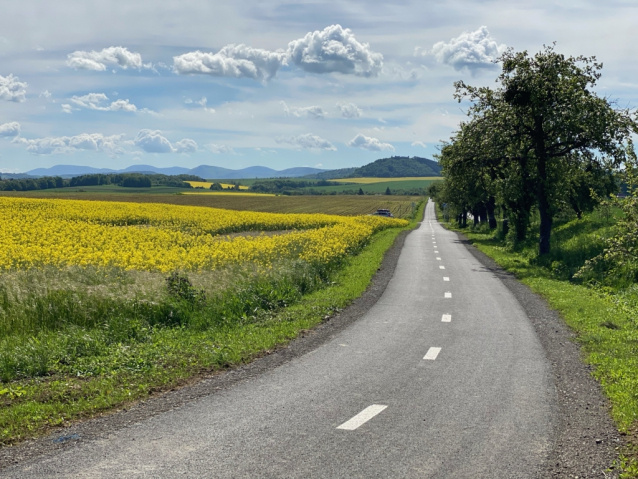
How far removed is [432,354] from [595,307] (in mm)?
7635

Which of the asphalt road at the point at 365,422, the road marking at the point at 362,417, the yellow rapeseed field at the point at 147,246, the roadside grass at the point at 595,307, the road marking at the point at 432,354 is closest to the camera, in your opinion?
the asphalt road at the point at 365,422

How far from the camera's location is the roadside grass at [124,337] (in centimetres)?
827

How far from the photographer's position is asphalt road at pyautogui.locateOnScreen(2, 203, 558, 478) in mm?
6043

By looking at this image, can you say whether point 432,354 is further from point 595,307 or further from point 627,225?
point 595,307

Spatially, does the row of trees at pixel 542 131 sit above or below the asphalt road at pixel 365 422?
above

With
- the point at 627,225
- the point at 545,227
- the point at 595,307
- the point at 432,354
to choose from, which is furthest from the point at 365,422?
the point at 545,227

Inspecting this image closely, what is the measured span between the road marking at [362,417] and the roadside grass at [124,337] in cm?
320

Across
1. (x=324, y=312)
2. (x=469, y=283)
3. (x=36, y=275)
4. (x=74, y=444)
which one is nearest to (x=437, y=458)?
(x=74, y=444)

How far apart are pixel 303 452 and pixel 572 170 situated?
3177 cm

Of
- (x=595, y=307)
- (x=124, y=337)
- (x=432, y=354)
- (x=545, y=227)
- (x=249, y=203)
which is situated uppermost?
(x=545, y=227)

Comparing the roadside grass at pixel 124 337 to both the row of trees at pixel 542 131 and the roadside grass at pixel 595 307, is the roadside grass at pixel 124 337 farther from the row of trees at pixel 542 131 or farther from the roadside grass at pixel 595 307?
the row of trees at pixel 542 131

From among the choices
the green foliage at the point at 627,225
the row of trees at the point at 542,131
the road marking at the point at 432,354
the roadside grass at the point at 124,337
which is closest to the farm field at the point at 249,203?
the row of trees at the point at 542,131

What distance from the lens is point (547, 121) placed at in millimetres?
28891

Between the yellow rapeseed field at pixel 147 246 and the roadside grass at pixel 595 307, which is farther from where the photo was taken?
the yellow rapeseed field at pixel 147 246
